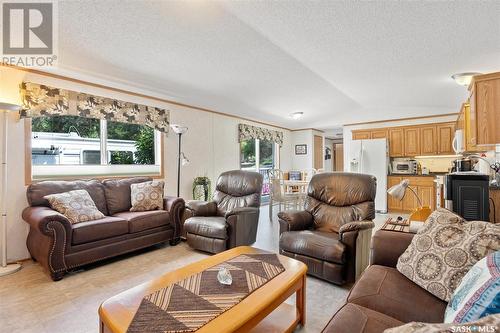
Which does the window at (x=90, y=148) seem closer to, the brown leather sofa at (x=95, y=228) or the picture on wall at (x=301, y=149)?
the brown leather sofa at (x=95, y=228)

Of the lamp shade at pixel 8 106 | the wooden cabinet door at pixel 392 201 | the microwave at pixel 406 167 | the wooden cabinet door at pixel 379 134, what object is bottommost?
the wooden cabinet door at pixel 392 201

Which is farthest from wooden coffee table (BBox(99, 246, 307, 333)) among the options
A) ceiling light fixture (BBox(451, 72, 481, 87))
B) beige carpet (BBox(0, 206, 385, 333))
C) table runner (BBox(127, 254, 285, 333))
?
ceiling light fixture (BBox(451, 72, 481, 87))

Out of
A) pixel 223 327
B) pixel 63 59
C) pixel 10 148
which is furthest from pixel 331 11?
pixel 10 148

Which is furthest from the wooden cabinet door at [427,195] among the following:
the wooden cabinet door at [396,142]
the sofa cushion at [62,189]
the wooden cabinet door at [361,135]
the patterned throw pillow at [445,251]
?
the sofa cushion at [62,189]

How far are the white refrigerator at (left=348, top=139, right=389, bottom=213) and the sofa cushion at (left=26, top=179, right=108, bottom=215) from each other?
212 inches

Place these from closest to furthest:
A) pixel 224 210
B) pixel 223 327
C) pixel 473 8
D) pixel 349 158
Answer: pixel 223 327, pixel 473 8, pixel 224 210, pixel 349 158

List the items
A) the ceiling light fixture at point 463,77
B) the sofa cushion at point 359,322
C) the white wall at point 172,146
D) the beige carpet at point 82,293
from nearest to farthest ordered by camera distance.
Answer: the sofa cushion at point 359,322 → the beige carpet at point 82,293 → the white wall at point 172,146 → the ceiling light fixture at point 463,77

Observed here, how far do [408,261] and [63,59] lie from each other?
390 centimetres

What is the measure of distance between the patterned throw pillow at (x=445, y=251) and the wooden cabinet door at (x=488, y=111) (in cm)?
183

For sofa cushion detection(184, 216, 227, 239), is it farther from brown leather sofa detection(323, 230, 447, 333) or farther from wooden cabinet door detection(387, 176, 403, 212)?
wooden cabinet door detection(387, 176, 403, 212)

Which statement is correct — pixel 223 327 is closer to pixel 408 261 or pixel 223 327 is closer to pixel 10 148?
pixel 408 261

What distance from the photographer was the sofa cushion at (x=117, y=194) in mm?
3463

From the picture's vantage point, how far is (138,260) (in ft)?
10.1

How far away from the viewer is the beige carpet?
1.85 metres
